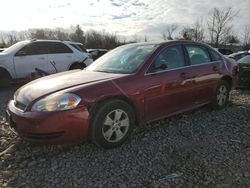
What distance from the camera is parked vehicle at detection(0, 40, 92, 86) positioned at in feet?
33.9

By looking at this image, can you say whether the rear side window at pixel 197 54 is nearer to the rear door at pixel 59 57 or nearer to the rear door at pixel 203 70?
the rear door at pixel 203 70

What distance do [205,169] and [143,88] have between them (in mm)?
1517

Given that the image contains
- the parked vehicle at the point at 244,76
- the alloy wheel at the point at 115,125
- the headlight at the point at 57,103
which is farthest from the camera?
the parked vehicle at the point at 244,76

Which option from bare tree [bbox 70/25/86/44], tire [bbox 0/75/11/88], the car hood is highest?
the car hood

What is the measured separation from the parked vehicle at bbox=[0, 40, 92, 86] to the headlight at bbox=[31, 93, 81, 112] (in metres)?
6.50

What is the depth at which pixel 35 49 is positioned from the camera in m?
10.8

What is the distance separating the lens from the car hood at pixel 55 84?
4508 mm

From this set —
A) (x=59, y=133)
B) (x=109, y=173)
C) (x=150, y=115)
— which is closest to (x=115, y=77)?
(x=150, y=115)

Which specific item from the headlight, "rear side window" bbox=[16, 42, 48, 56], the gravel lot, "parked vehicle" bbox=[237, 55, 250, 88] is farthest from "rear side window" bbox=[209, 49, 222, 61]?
"rear side window" bbox=[16, 42, 48, 56]

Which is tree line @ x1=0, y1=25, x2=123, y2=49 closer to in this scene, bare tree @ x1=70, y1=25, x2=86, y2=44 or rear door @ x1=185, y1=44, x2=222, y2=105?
bare tree @ x1=70, y1=25, x2=86, y2=44

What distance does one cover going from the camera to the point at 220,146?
4.71 meters

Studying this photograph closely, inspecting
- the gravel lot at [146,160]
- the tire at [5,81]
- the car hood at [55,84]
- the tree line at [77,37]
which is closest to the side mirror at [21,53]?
the tire at [5,81]

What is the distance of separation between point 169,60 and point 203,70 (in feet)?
2.95

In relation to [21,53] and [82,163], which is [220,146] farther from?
[21,53]
